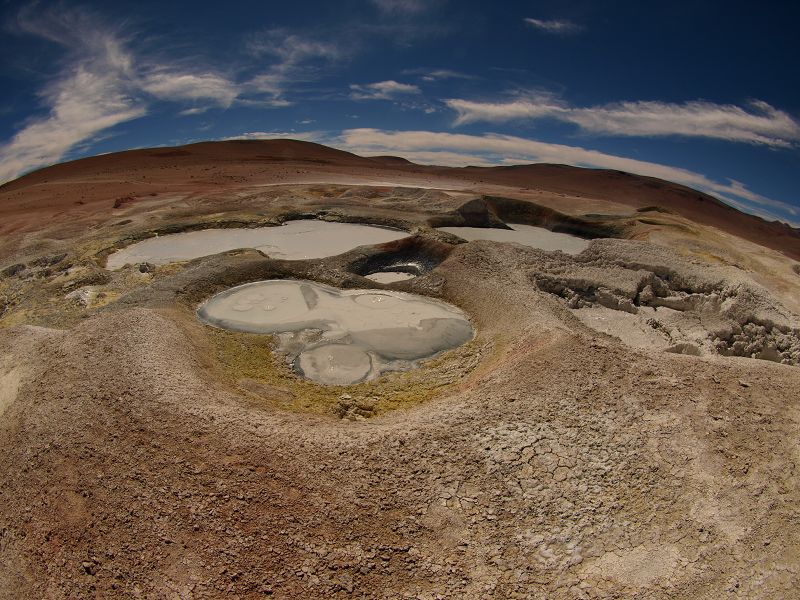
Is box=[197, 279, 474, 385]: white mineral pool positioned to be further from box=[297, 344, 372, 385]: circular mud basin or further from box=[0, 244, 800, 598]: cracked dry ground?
box=[0, 244, 800, 598]: cracked dry ground

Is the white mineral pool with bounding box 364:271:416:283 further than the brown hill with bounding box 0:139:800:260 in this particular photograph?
No

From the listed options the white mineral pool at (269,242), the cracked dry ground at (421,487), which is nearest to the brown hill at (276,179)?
the white mineral pool at (269,242)

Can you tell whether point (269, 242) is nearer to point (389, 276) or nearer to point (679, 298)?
point (389, 276)

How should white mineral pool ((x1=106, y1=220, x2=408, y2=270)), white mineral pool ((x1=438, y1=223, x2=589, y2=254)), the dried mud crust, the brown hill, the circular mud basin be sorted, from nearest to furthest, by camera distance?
the circular mud basin
the dried mud crust
white mineral pool ((x1=106, y1=220, x2=408, y2=270))
white mineral pool ((x1=438, y1=223, x2=589, y2=254))
the brown hill

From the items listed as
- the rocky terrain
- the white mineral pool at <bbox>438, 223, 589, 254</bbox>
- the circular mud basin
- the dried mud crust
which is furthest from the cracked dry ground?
the white mineral pool at <bbox>438, 223, 589, 254</bbox>

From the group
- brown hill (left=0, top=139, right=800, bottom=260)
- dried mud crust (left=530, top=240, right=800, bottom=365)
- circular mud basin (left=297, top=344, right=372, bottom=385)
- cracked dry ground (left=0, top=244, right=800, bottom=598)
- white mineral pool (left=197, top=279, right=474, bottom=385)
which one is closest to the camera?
cracked dry ground (left=0, top=244, right=800, bottom=598)

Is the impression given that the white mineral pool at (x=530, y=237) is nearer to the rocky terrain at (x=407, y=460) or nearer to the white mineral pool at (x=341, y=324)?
the rocky terrain at (x=407, y=460)

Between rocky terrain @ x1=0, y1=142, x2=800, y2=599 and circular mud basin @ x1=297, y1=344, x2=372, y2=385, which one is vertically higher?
rocky terrain @ x1=0, y1=142, x2=800, y2=599
